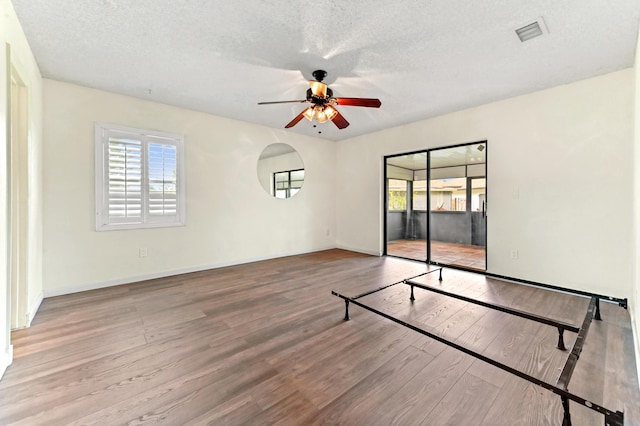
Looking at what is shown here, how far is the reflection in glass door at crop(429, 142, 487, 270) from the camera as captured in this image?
492 centimetres

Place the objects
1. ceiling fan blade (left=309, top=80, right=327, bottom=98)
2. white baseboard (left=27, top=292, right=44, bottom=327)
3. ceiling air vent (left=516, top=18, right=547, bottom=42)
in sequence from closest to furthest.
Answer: ceiling air vent (left=516, top=18, right=547, bottom=42), white baseboard (left=27, top=292, right=44, bottom=327), ceiling fan blade (left=309, top=80, right=327, bottom=98)

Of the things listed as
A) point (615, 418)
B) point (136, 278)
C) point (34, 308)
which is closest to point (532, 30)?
point (615, 418)

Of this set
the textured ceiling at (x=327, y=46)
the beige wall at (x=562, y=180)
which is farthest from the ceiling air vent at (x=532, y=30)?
the beige wall at (x=562, y=180)

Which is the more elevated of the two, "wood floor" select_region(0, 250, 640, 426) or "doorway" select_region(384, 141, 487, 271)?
"doorway" select_region(384, 141, 487, 271)

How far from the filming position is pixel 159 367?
1.84 meters

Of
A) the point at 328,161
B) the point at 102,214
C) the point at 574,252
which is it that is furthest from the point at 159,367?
the point at 328,161

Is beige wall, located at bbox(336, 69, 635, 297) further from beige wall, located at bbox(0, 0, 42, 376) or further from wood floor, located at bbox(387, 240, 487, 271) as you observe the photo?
beige wall, located at bbox(0, 0, 42, 376)

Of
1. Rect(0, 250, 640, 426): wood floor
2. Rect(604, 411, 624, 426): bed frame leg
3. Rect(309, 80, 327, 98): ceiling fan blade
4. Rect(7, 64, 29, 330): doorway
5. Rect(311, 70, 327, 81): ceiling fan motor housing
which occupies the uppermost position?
Rect(311, 70, 327, 81): ceiling fan motor housing

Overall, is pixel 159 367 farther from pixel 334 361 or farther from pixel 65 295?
pixel 65 295

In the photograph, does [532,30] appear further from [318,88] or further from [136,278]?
[136,278]

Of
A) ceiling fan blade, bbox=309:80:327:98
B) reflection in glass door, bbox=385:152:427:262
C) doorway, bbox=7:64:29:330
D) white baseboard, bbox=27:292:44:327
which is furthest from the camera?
reflection in glass door, bbox=385:152:427:262

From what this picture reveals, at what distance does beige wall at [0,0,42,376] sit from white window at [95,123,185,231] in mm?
584

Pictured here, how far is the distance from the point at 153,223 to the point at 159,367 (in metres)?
2.65

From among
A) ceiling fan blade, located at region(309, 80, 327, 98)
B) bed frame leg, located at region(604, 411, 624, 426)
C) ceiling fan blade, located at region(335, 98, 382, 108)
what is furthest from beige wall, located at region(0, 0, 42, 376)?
bed frame leg, located at region(604, 411, 624, 426)
